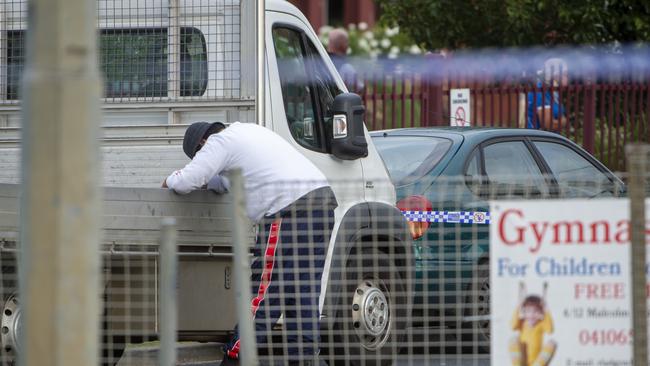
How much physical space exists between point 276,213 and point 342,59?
26.7 ft

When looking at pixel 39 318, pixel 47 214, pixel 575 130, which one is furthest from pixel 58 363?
pixel 575 130

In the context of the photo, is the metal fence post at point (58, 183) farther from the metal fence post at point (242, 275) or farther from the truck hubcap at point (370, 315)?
the truck hubcap at point (370, 315)

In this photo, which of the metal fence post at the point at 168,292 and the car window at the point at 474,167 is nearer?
the metal fence post at the point at 168,292

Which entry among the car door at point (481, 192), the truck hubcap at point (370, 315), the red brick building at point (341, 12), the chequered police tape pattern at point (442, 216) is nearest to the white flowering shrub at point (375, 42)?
Result: the red brick building at point (341, 12)

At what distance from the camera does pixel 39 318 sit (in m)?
4.13

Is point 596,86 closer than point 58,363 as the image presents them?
No

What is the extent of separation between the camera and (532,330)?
5.30 metres

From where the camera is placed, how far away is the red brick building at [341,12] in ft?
95.7

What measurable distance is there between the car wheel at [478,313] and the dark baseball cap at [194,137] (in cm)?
174

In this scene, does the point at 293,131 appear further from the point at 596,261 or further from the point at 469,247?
the point at 596,261

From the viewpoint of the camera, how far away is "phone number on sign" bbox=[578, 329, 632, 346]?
5.32 metres

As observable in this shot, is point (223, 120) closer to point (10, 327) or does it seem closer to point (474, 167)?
point (10, 327)

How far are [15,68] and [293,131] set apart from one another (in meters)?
1.81

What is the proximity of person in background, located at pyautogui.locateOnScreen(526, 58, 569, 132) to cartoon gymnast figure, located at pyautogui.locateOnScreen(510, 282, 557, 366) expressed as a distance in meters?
10.6
